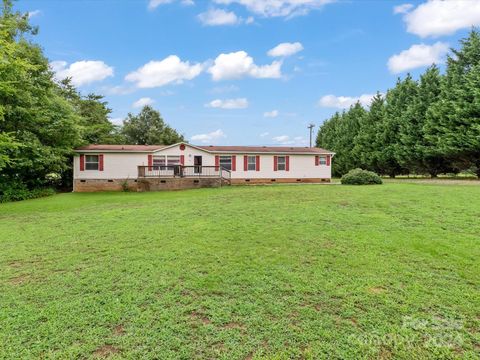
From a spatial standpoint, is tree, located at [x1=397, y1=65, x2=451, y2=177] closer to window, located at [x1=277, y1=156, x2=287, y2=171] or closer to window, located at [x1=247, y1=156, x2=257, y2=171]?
window, located at [x1=277, y1=156, x2=287, y2=171]

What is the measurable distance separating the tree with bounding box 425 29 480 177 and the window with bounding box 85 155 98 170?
22.5 m

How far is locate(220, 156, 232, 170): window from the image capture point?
74.0ft

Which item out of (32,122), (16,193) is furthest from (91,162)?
(16,193)

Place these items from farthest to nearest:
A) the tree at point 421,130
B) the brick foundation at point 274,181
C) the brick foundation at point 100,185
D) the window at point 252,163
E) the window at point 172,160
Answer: the window at point 252,163, the brick foundation at point 274,181, the tree at point 421,130, the window at point 172,160, the brick foundation at point 100,185

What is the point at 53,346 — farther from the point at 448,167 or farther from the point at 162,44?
the point at 448,167

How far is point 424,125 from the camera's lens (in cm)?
2112

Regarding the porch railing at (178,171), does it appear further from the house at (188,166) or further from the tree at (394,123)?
the tree at (394,123)

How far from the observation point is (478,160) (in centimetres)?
1914

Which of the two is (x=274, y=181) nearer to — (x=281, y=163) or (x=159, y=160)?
(x=281, y=163)

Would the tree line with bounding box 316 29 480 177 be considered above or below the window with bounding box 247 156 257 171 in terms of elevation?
above

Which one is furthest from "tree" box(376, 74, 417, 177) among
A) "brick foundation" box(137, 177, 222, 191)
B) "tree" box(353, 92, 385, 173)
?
"brick foundation" box(137, 177, 222, 191)

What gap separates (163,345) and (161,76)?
2437 centimetres

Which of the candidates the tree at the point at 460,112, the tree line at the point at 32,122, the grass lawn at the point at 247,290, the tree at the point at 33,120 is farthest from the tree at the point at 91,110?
the tree at the point at 460,112

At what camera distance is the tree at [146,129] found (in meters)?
38.4
